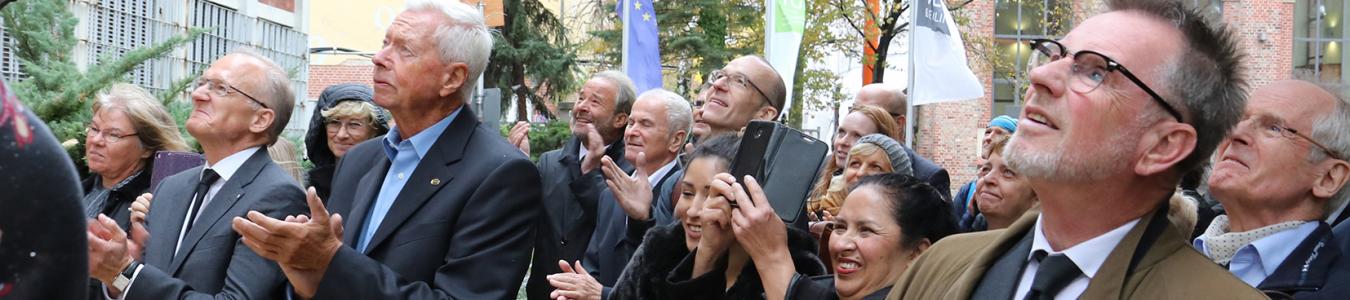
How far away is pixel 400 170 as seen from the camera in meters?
4.21

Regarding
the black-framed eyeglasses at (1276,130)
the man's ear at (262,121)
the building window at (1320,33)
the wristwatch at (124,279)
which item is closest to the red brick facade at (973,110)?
the building window at (1320,33)

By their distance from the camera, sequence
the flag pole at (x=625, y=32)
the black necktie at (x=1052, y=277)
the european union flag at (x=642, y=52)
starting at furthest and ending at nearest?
1. the european union flag at (x=642, y=52)
2. the flag pole at (x=625, y=32)
3. the black necktie at (x=1052, y=277)

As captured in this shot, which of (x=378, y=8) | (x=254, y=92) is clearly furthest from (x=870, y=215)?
(x=378, y=8)

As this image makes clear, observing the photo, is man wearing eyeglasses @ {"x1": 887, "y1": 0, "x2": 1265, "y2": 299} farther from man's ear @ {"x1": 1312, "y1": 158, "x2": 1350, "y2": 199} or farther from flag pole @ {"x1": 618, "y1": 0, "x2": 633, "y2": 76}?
flag pole @ {"x1": 618, "y1": 0, "x2": 633, "y2": 76}

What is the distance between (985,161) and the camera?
582cm

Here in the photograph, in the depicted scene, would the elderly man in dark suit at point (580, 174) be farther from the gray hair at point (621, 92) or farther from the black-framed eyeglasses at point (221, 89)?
the black-framed eyeglasses at point (221, 89)

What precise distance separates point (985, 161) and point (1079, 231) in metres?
3.27

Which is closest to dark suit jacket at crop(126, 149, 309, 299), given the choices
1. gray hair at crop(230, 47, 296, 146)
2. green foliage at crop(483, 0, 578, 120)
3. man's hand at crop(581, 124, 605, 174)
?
gray hair at crop(230, 47, 296, 146)

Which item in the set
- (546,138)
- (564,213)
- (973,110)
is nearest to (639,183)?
(564,213)

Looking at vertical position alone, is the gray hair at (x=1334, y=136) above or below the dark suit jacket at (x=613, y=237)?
above

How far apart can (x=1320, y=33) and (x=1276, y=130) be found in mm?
40347

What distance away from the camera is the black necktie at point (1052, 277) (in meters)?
2.49

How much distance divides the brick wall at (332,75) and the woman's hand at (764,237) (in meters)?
33.0

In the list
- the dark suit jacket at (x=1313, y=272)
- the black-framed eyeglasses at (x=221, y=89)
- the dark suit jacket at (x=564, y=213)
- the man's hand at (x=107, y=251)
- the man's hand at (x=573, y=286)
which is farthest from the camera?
the dark suit jacket at (x=564, y=213)
